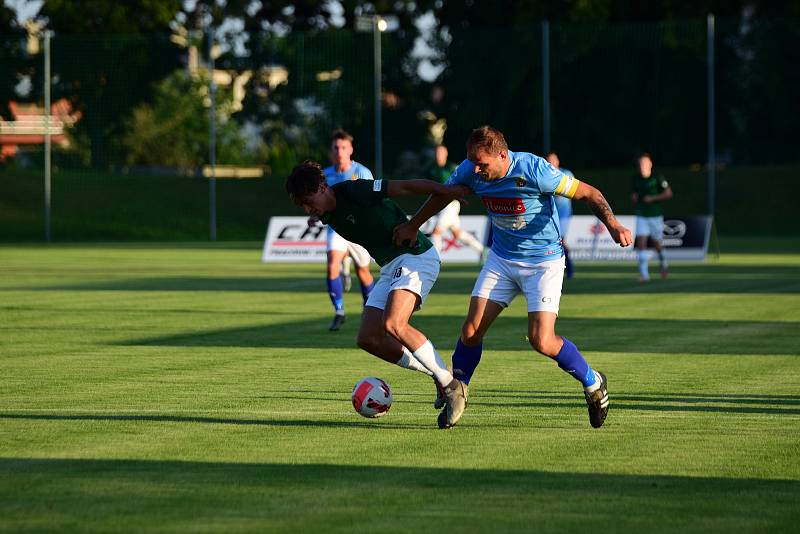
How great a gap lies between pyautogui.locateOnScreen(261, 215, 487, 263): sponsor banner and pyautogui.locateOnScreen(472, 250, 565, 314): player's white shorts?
2257 cm

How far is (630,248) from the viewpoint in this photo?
32.4m

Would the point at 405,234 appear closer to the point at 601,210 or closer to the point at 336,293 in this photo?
the point at 601,210

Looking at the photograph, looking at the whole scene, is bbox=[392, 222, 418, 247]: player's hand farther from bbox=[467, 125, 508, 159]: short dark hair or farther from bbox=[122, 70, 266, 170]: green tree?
bbox=[122, 70, 266, 170]: green tree

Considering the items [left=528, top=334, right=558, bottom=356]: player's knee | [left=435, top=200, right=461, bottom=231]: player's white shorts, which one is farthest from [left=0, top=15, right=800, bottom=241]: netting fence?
[left=528, top=334, right=558, bottom=356]: player's knee

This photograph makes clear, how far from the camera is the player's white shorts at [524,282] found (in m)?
9.48

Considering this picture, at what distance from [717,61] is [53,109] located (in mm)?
20776

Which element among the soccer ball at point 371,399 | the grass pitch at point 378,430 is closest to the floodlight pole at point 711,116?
the grass pitch at point 378,430

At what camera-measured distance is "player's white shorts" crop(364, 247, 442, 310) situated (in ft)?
31.6

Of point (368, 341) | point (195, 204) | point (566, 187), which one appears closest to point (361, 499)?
point (368, 341)

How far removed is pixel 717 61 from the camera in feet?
151

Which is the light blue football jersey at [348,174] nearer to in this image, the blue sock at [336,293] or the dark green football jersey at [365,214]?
the blue sock at [336,293]

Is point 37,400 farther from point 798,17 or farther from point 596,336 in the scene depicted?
point 798,17

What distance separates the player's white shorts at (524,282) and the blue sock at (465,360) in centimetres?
40

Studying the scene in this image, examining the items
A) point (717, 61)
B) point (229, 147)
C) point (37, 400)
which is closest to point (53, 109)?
point (229, 147)
